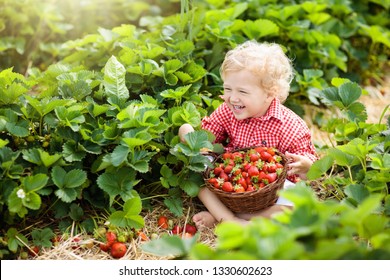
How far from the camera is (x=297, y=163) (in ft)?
8.71

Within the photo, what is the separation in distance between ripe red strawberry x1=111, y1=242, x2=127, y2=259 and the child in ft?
1.24

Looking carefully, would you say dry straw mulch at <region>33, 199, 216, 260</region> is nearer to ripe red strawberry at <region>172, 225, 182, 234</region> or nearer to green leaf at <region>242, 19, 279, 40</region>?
ripe red strawberry at <region>172, 225, 182, 234</region>

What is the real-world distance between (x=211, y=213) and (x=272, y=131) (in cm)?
49

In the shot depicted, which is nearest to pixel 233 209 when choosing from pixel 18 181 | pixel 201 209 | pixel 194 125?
pixel 201 209

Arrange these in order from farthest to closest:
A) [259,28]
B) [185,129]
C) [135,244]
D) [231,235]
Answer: [259,28]
[185,129]
[135,244]
[231,235]

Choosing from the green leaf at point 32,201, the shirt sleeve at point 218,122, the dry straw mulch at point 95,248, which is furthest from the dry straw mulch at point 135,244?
the shirt sleeve at point 218,122

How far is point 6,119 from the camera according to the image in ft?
8.22

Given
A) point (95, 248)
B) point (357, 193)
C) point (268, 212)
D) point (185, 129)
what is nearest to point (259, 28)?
point (185, 129)

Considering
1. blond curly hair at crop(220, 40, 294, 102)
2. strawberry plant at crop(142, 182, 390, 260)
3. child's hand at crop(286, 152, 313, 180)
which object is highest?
strawberry plant at crop(142, 182, 390, 260)

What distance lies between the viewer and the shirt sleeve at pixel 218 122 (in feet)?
9.48

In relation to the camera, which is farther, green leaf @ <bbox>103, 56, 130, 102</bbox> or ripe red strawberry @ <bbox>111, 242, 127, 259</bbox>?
green leaf @ <bbox>103, 56, 130, 102</bbox>

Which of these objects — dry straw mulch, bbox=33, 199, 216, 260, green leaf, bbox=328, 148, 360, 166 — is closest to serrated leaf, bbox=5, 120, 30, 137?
dry straw mulch, bbox=33, 199, 216, 260

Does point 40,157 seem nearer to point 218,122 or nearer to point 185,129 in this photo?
point 185,129

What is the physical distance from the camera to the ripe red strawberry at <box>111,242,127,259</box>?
7.91 feet
